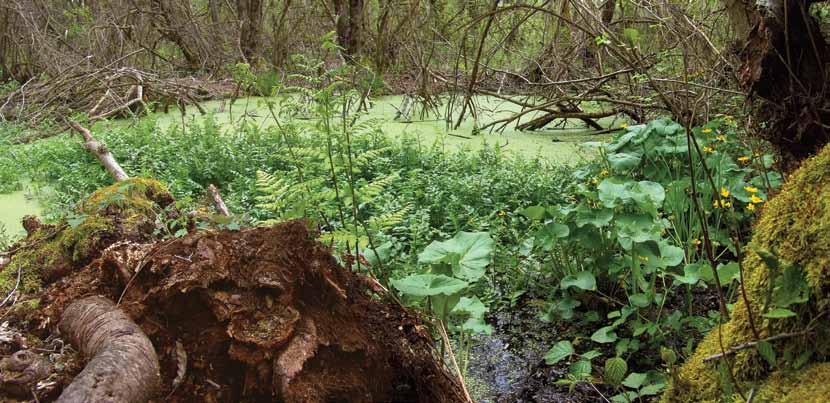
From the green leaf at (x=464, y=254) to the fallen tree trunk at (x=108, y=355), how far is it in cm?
97

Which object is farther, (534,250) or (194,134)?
(194,134)

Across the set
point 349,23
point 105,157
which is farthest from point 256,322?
point 349,23

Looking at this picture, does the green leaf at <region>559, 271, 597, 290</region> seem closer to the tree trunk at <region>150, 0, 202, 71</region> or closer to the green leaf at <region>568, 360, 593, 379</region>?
the green leaf at <region>568, 360, 593, 379</region>

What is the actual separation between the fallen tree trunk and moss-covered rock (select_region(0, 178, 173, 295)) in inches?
24.7

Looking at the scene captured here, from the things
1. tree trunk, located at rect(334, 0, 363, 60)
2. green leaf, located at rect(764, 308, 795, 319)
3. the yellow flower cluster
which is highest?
tree trunk, located at rect(334, 0, 363, 60)

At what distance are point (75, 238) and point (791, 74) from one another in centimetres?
307

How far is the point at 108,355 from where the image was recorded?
1.71 m

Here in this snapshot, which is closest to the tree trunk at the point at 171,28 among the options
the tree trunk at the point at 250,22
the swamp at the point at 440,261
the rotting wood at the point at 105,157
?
the tree trunk at the point at 250,22

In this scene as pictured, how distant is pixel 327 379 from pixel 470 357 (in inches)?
43.5

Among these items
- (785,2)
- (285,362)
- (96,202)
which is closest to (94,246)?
(96,202)

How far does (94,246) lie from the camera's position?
2602 millimetres

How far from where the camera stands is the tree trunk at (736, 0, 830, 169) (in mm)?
2670

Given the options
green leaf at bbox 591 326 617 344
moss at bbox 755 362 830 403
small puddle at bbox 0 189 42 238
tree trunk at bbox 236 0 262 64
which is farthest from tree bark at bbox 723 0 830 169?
tree trunk at bbox 236 0 262 64

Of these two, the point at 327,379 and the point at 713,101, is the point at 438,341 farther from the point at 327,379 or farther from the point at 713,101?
the point at 713,101
